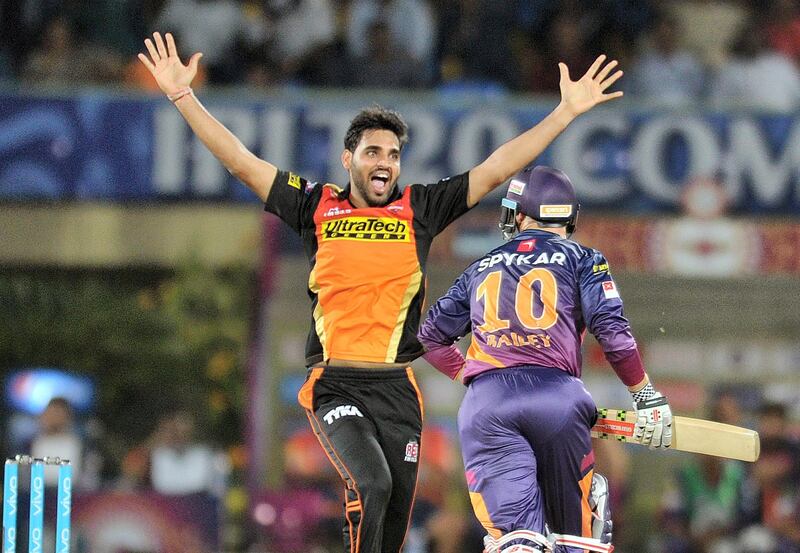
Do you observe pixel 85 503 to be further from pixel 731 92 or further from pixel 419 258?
pixel 731 92

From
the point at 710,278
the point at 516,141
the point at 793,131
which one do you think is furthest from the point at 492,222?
the point at 516,141

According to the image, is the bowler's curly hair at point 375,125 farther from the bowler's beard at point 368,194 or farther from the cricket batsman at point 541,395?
the cricket batsman at point 541,395

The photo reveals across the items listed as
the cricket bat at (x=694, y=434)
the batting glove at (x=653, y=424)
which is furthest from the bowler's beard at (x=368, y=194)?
the batting glove at (x=653, y=424)

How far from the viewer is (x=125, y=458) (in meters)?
12.6

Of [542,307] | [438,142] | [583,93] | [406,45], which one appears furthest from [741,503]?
[406,45]

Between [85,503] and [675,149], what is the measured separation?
592 centimetres

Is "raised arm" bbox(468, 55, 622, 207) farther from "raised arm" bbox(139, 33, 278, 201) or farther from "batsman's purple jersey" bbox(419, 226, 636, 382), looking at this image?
"raised arm" bbox(139, 33, 278, 201)

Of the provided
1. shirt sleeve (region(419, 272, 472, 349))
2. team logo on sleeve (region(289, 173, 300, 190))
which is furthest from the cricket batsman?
team logo on sleeve (region(289, 173, 300, 190))

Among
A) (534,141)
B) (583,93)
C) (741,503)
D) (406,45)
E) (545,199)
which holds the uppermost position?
(406,45)

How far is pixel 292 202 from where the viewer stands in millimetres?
6844

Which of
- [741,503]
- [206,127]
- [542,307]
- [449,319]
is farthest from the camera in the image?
[741,503]

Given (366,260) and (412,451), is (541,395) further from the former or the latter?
(366,260)

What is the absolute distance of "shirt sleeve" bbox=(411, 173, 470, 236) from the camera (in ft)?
22.4

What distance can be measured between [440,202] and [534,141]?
0.51 m
